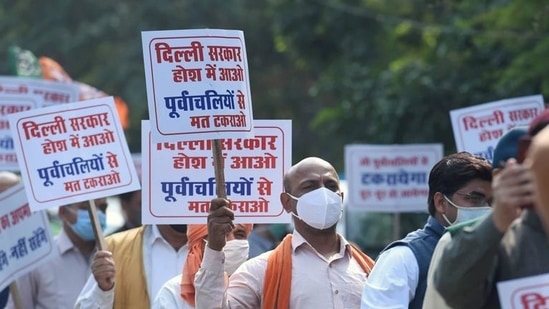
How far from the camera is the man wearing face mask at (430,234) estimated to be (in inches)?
229

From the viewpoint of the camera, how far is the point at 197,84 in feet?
21.6

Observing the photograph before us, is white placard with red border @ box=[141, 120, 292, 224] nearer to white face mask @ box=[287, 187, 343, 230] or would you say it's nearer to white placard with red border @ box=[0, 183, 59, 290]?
white face mask @ box=[287, 187, 343, 230]

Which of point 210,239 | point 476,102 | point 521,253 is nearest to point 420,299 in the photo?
point 210,239

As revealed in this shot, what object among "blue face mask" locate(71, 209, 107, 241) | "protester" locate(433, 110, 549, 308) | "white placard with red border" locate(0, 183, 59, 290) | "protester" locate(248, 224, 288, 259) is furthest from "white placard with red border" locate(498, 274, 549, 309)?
"protester" locate(248, 224, 288, 259)

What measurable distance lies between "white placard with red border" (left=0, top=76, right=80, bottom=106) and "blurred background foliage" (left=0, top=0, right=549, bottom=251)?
10.9ft

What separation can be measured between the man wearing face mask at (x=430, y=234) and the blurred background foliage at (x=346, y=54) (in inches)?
310

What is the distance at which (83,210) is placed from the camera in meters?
9.55

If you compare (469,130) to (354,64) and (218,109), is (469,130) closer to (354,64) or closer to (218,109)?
(218,109)

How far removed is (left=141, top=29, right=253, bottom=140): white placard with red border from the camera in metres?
6.52

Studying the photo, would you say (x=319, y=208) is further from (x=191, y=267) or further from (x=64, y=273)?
(x=64, y=273)

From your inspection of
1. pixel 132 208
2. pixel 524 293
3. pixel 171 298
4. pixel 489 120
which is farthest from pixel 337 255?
pixel 132 208

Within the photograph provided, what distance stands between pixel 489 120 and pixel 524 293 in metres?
5.62

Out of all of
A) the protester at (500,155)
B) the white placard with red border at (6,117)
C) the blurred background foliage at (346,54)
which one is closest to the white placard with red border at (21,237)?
the white placard with red border at (6,117)

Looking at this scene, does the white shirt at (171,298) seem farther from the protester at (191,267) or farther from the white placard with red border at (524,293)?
the white placard with red border at (524,293)
